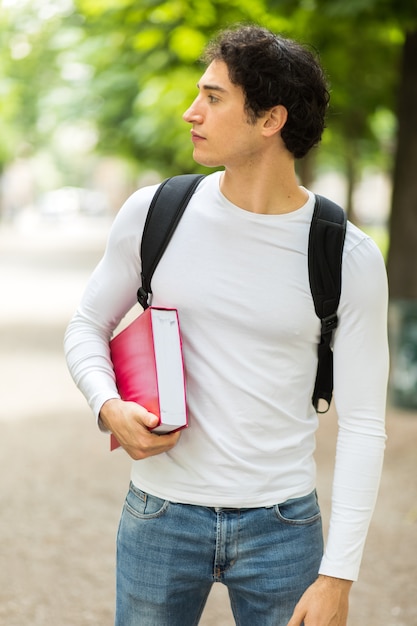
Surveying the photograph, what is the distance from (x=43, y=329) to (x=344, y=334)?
1191 cm

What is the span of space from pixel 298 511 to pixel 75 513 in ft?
12.5

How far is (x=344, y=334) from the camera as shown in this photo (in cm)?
209

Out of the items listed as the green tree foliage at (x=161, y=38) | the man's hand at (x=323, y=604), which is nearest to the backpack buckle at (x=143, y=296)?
the man's hand at (x=323, y=604)

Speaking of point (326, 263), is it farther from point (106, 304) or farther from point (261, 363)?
point (106, 304)

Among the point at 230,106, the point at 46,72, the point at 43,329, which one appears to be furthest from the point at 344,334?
the point at 46,72

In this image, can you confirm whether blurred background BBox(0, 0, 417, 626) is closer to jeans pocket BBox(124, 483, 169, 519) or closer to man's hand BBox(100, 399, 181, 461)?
man's hand BBox(100, 399, 181, 461)

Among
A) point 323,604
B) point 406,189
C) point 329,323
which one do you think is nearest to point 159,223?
point 329,323

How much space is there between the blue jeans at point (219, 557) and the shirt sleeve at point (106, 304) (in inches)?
11.0

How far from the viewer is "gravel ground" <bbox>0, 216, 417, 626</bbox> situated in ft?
14.8

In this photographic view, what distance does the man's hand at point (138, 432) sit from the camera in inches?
79.0

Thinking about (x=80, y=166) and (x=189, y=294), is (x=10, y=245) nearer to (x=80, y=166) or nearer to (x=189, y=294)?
(x=189, y=294)

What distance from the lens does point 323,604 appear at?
202 centimetres

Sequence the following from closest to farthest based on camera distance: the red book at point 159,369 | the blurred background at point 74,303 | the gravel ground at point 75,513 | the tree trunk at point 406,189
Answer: the red book at point 159,369 < the gravel ground at point 75,513 < the blurred background at point 74,303 < the tree trunk at point 406,189

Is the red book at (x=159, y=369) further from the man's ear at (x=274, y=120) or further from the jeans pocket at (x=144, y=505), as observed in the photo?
the man's ear at (x=274, y=120)
